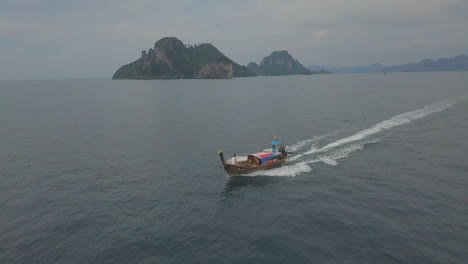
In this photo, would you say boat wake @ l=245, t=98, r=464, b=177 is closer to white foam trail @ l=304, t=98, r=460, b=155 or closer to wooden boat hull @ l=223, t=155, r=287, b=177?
white foam trail @ l=304, t=98, r=460, b=155

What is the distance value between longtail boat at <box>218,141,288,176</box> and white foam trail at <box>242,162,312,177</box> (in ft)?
2.30

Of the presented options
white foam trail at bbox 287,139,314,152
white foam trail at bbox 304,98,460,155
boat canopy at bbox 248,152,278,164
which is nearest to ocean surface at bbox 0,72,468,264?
white foam trail at bbox 287,139,314,152

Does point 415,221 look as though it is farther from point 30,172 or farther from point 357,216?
point 30,172

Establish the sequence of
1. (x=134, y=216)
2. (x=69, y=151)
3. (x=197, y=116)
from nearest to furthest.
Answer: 1. (x=134, y=216)
2. (x=69, y=151)
3. (x=197, y=116)

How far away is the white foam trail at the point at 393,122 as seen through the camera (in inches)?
2446

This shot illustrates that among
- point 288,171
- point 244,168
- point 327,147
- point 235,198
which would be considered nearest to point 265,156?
point 288,171

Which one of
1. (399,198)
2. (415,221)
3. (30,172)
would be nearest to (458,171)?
(399,198)

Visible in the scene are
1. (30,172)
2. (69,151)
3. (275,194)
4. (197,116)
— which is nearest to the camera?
(275,194)

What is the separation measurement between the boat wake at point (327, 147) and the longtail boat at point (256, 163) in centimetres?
96

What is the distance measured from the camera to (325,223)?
32.3m

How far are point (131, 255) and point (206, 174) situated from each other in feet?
71.3

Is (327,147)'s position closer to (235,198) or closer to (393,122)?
(235,198)

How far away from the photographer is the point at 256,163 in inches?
1924

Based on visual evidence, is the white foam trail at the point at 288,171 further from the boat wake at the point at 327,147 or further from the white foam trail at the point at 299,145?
the white foam trail at the point at 299,145
